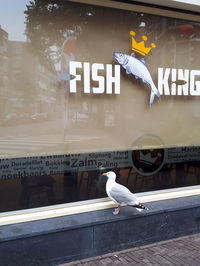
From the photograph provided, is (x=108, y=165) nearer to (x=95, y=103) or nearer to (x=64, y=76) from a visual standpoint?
(x=95, y=103)

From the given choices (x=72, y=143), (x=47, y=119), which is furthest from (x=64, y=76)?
(x=72, y=143)

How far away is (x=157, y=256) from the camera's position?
3.77 meters

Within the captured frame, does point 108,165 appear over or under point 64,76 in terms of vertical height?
under

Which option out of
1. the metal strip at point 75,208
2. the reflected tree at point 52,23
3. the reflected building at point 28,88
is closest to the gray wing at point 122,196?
the metal strip at point 75,208

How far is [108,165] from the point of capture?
481 centimetres

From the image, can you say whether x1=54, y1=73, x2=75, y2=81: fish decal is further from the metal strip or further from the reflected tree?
the metal strip

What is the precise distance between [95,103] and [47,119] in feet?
2.95

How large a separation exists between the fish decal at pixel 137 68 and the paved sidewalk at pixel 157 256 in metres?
2.52

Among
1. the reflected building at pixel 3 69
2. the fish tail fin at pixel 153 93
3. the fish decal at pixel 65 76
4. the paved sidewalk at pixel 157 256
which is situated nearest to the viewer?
the paved sidewalk at pixel 157 256

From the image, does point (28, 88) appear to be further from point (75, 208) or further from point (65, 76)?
point (75, 208)

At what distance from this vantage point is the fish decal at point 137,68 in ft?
15.4

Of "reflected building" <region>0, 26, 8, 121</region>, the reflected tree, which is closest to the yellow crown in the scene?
the reflected tree

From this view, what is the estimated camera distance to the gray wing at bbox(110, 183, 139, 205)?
3830mm

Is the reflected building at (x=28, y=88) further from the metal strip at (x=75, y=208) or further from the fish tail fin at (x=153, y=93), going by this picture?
the fish tail fin at (x=153, y=93)
